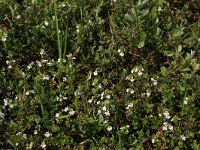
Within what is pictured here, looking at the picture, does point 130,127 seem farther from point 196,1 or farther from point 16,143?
point 196,1

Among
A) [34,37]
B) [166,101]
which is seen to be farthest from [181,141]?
[34,37]

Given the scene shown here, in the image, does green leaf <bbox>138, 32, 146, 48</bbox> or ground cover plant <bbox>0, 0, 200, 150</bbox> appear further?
green leaf <bbox>138, 32, 146, 48</bbox>

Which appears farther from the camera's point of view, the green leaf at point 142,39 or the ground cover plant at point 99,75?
the green leaf at point 142,39

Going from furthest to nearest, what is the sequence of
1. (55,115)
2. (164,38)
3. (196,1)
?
(196,1) < (164,38) < (55,115)

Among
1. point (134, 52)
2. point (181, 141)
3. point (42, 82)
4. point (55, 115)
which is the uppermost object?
point (134, 52)

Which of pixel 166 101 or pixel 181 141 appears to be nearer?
pixel 181 141

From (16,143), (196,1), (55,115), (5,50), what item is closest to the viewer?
(16,143)

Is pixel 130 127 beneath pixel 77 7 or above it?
beneath

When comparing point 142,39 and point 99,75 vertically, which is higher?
point 142,39
